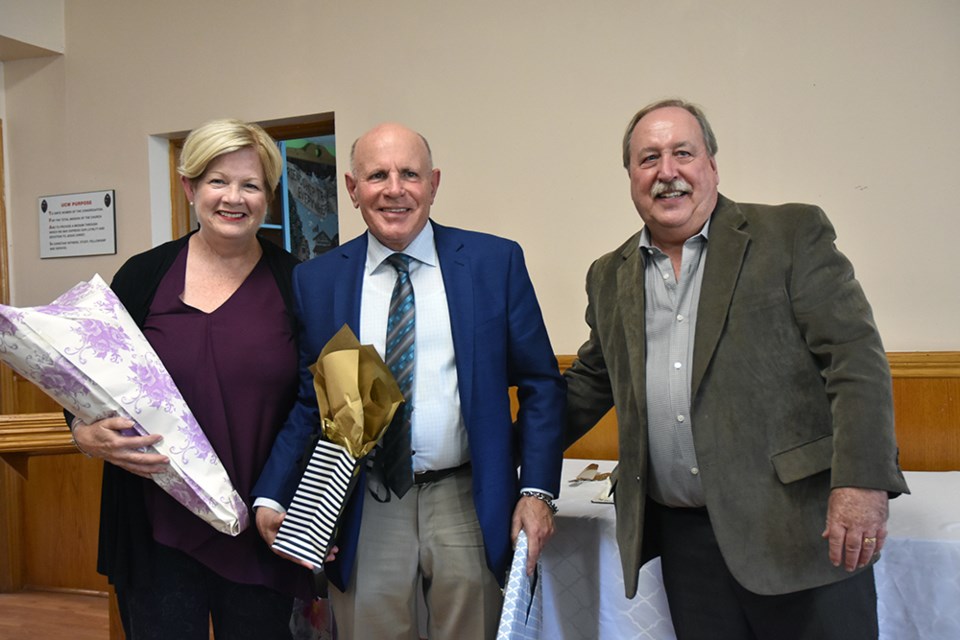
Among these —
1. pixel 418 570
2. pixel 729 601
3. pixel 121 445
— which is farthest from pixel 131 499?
pixel 729 601

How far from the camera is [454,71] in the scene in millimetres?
3514

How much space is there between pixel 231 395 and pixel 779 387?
1.15 metres

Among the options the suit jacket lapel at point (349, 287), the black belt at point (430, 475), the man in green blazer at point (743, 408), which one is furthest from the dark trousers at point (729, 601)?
the suit jacket lapel at point (349, 287)

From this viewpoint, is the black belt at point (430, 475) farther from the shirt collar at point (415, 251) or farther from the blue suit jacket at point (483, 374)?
the shirt collar at point (415, 251)

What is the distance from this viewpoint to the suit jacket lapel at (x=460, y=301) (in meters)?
1.69

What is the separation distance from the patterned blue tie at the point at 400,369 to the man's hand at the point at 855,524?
31.6 inches

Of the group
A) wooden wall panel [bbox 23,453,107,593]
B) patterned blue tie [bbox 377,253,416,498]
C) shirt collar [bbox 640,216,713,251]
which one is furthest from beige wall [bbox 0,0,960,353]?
patterned blue tie [bbox 377,253,416,498]

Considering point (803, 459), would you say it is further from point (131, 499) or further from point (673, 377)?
point (131, 499)

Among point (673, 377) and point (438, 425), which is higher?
point (673, 377)

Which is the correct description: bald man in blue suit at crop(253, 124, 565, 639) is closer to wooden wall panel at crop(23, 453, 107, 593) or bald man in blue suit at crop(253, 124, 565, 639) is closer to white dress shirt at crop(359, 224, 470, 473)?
white dress shirt at crop(359, 224, 470, 473)

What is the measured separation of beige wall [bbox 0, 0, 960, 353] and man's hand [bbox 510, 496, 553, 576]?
168 centimetres

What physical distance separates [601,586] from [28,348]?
1.44m

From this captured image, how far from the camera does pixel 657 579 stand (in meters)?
2.01

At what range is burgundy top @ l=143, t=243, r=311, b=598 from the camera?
1.76 meters
